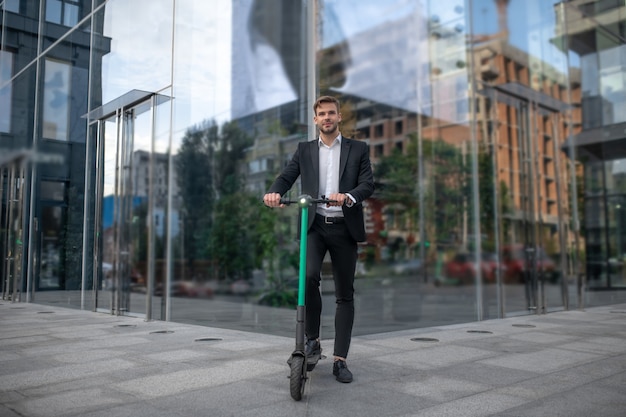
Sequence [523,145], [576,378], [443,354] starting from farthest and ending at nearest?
1. [523,145]
2. [443,354]
3. [576,378]

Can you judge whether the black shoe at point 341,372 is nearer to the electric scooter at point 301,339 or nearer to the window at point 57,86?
the electric scooter at point 301,339

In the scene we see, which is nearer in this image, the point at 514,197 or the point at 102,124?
the point at 102,124

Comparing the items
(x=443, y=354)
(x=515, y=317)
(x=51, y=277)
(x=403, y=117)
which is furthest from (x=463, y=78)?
(x=443, y=354)

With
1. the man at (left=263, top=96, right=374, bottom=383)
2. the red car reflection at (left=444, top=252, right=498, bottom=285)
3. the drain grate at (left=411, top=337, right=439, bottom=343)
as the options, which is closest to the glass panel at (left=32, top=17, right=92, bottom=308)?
the man at (left=263, top=96, right=374, bottom=383)

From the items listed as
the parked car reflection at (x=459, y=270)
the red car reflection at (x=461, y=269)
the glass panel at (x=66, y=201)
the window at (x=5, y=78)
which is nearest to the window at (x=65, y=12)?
the glass panel at (x=66, y=201)

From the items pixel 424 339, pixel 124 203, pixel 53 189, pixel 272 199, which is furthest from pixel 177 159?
pixel 272 199

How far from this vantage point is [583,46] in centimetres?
921

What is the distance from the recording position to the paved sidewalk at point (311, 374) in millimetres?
2523

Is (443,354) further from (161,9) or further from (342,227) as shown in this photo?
(161,9)

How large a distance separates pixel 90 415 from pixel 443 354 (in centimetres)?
264

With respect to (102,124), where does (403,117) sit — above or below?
above

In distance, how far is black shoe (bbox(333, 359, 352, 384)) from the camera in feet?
10.0

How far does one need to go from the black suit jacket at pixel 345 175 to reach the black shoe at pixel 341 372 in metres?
0.76

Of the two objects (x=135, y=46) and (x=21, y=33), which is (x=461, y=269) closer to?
(x=135, y=46)
